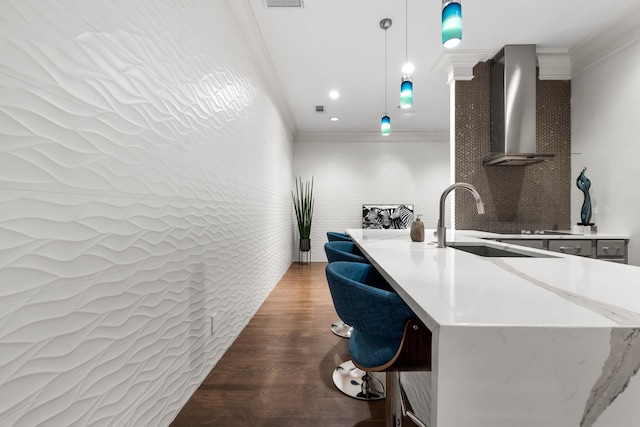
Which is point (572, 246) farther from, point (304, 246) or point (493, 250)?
point (304, 246)

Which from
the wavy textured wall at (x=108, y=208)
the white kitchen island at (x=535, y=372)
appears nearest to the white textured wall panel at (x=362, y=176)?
the wavy textured wall at (x=108, y=208)

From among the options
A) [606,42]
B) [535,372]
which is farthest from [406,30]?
[535,372]

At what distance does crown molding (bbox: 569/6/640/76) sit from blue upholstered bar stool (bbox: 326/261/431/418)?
3.71m

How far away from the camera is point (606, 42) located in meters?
3.05

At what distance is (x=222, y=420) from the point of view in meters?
1.56

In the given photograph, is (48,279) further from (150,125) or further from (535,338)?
(535,338)

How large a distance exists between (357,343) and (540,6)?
10.8ft

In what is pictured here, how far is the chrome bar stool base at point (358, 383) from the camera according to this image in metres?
1.75

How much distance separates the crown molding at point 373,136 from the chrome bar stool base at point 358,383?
5.23m

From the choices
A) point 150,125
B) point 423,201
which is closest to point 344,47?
point 150,125

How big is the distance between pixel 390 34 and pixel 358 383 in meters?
3.07

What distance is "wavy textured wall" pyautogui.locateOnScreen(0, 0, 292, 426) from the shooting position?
0.78 metres

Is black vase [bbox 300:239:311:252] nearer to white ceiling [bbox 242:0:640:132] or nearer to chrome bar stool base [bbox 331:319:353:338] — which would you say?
white ceiling [bbox 242:0:640:132]

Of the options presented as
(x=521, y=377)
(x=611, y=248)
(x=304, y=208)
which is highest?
(x=304, y=208)
